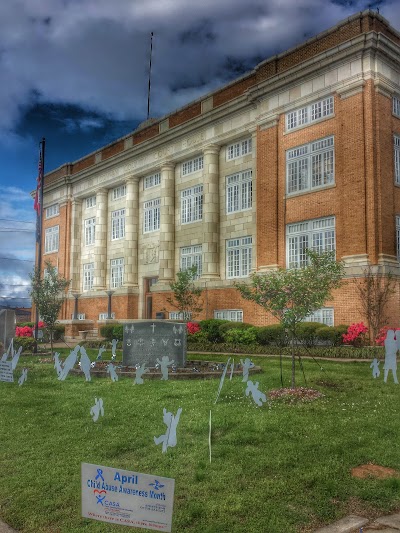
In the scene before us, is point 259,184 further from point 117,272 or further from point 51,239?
point 51,239

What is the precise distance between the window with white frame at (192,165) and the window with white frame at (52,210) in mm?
18305

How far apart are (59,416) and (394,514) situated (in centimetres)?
611

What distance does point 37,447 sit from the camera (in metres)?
7.34

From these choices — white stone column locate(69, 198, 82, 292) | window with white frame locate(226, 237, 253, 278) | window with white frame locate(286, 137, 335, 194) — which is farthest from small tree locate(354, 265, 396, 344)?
white stone column locate(69, 198, 82, 292)

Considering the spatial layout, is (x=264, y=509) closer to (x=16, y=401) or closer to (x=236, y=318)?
(x=16, y=401)

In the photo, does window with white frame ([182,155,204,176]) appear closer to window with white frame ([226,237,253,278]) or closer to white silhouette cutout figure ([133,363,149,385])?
window with white frame ([226,237,253,278])

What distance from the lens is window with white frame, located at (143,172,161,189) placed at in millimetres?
39719

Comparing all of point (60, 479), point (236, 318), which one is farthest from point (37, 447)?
point (236, 318)

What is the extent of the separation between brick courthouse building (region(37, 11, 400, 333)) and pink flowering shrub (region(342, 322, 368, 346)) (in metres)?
1.44

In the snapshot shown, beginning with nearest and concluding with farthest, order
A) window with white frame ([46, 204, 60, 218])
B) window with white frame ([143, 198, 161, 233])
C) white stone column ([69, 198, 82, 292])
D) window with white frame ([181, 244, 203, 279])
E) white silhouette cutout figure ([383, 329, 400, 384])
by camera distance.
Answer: white silhouette cutout figure ([383, 329, 400, 384])
window with white frame ([181, 244, 203, 279])
window with white frame ([143, 198, 161, 233])
white stone column ([69, 198, 82, 292])
window with white frame ([46, 204, 60, 218])

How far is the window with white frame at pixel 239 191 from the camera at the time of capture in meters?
32.0

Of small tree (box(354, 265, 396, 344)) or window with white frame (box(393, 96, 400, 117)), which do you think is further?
window with white frame (box(393, 96, 400, 117))

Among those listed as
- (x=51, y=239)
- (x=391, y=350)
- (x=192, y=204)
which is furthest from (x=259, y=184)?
(x=51, y=239)

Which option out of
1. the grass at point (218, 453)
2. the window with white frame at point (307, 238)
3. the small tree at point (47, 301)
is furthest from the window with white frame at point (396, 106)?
the grass at point (218, 453)
